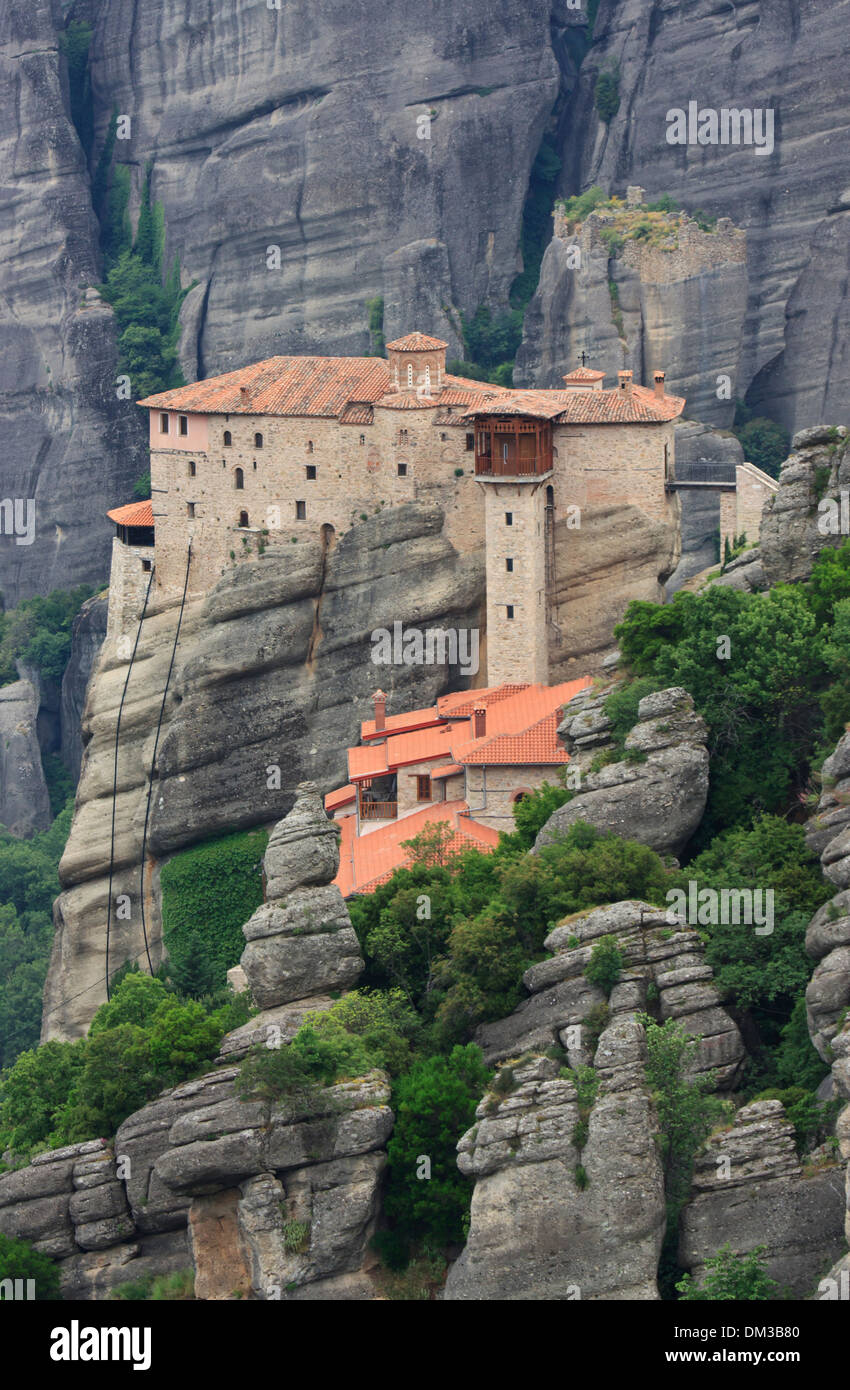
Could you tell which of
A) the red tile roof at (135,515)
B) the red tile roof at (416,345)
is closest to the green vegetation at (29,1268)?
the red tile roof at (416,345)

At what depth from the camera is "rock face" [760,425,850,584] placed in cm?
6069

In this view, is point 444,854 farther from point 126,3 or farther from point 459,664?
point 126,3

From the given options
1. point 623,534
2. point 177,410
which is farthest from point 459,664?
point 177,410

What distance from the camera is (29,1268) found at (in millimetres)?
51719

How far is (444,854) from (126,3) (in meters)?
56.4

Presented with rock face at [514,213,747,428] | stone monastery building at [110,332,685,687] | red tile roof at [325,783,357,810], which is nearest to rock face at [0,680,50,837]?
stone monastery building at [110,332,685,687]

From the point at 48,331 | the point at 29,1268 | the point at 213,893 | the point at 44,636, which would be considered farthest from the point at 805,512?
the point at 48,331

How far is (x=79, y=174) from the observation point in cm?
10875

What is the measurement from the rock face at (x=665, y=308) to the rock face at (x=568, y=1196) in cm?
4324

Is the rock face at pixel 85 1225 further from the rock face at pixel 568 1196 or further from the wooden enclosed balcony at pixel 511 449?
the wooden enclosed balcony at pixel 511 449

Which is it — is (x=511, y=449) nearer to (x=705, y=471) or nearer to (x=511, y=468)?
(x=511, y=468)

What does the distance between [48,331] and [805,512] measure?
170 ft

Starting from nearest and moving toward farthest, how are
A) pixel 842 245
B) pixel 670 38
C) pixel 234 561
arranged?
pixel 234 561 → pixel 842 245 → pixel 670 38

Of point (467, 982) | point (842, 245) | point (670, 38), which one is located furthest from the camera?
point (670, 38)
